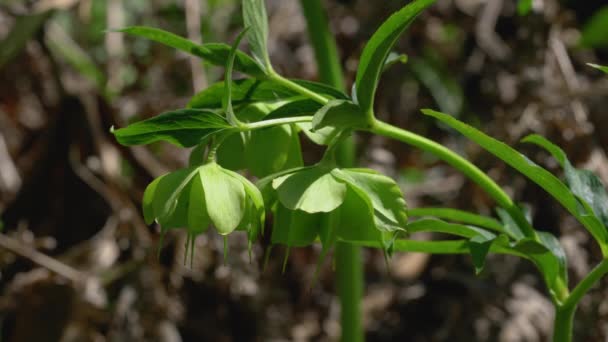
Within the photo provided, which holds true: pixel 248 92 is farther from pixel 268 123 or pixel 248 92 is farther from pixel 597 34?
pixel 597 34

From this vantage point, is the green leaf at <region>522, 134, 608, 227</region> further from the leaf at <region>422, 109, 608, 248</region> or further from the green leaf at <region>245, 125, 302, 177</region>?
the green leaf at <region>245, 125, 302, 177</region>

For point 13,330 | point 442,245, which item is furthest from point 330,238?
point 13,330

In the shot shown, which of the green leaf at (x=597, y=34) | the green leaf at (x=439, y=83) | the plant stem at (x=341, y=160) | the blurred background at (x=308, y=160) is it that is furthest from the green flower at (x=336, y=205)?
the green leaf at (x=597, y=34)

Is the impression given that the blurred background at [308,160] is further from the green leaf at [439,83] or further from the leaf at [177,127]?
the leaf at [177,127]

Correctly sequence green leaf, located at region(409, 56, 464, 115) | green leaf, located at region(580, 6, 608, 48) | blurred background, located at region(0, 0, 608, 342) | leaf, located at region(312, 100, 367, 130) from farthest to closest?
green leaf, located at region(580, 6, 608, 48) < green leaf, located at region(409, 56, 464, 115) < blurred background, located at region(0, 0, 608, 342) < leaf, located at region(312, 100, 367, 130)

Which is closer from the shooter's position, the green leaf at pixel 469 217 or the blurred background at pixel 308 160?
the green leaf at pixel 469 217

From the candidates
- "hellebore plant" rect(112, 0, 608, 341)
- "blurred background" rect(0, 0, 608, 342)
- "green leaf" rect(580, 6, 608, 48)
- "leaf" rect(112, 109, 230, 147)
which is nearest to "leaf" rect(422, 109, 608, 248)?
"hellebore plant" rect(112, 0, 608, 341)

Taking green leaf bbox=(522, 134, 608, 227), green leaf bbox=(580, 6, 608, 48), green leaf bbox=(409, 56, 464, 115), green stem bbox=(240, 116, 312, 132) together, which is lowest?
green leaf bbox=(409, 56, 464, 115)
